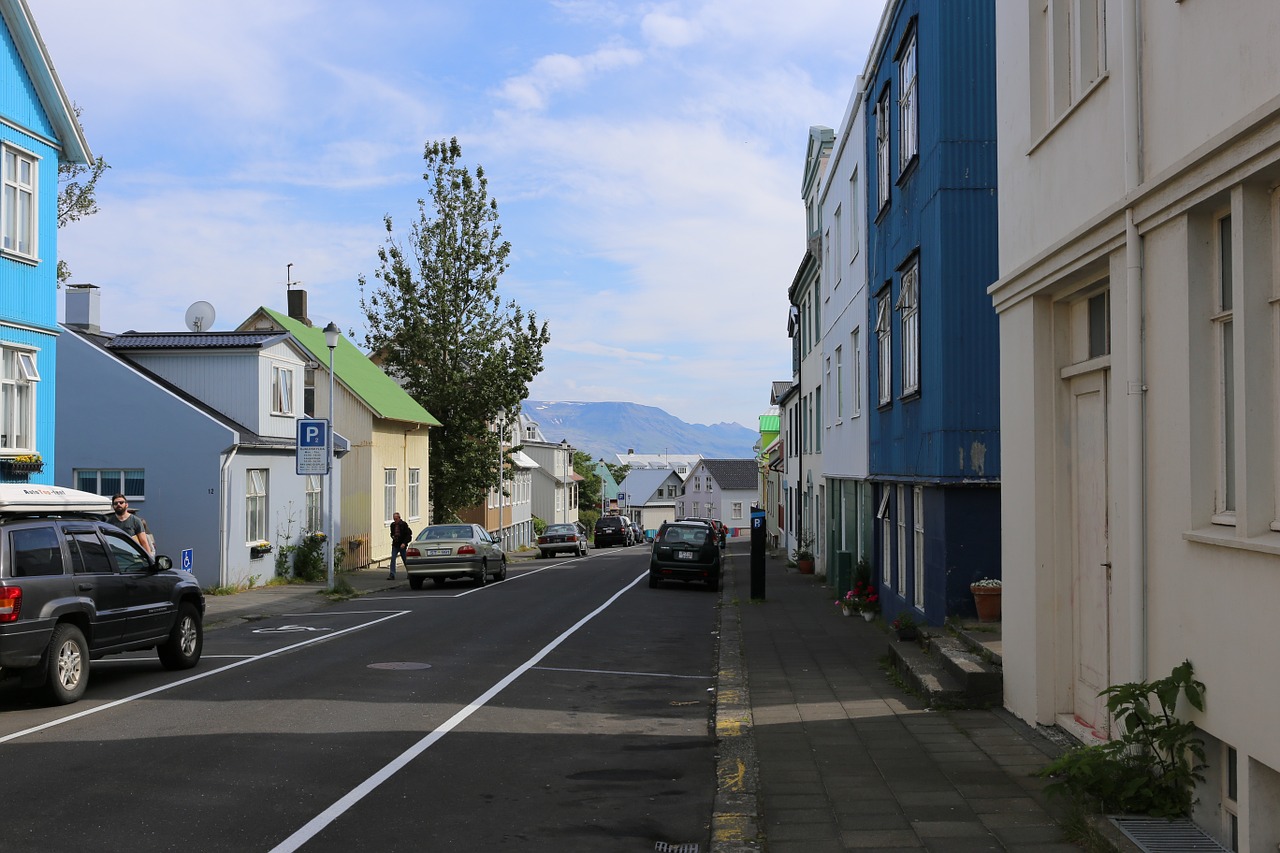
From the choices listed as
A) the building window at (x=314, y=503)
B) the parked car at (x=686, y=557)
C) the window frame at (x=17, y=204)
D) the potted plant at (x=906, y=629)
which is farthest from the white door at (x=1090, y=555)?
the building window at (x=314, y=503)

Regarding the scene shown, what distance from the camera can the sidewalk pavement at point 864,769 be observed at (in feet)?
20.6

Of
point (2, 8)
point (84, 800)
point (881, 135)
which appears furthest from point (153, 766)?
point (2, 8)

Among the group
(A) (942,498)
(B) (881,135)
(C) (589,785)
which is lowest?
(C) (589,785)

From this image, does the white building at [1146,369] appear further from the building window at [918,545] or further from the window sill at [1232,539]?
the building window at [918,545]

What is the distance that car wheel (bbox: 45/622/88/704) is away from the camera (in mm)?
10734

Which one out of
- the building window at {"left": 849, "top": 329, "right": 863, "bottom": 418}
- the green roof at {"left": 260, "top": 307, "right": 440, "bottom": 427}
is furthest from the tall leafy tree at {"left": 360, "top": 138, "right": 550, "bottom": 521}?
the building window at {"left": 849, "top": 329, "right": 863, "bottom": 418}

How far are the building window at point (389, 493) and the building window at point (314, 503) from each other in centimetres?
672

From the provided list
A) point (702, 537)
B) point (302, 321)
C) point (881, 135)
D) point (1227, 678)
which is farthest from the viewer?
point (302, 321)

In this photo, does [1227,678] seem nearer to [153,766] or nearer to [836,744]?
[836,744]

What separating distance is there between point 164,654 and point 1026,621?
9326mm

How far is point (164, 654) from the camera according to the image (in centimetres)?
1327

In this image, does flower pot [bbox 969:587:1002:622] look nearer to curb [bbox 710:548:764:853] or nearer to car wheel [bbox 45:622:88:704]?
curb [bbox 710:548:764:853]

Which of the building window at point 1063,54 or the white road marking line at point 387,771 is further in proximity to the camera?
the building window at point 1063,54

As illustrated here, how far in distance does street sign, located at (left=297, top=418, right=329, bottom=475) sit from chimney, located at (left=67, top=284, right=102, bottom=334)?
594 cm
